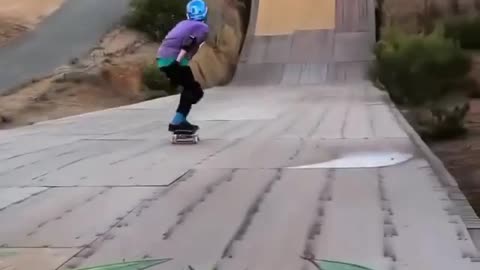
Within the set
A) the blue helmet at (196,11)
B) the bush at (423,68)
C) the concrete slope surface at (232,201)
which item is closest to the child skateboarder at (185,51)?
the blue helmet at (196,11)

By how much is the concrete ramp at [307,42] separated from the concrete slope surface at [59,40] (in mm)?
3650

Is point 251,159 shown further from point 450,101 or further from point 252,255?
point 450,101

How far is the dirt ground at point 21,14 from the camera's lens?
20.2 meters

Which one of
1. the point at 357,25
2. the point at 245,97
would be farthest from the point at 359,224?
the point at 357,25

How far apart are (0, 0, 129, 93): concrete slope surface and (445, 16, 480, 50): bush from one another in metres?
7.92

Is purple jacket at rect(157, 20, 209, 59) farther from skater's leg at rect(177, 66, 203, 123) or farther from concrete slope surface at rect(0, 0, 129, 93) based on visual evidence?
concrete slope surface at rect(0, 0, 129, 93)

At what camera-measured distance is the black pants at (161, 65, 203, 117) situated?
30.5 feet

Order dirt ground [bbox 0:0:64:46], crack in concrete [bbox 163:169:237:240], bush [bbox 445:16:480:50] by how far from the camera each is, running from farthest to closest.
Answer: bush [bbox 445:16:480:50] → dirt ground [bbox 0:0:64:46] → crack in concrete [bbox 163:169:237:240]

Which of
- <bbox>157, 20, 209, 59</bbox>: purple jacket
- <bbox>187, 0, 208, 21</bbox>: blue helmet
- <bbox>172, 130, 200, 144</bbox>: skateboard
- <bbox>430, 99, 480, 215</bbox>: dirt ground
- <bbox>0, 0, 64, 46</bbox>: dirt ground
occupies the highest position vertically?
<bbox>187, 0, 208, 21</bbox>: blue helmet

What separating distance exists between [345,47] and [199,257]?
66.1 feet

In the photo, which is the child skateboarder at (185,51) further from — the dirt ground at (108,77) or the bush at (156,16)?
the bush at (156,16)

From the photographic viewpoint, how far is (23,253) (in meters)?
4.55

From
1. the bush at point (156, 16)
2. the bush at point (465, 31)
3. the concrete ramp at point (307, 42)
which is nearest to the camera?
the bush at point (465, 31)

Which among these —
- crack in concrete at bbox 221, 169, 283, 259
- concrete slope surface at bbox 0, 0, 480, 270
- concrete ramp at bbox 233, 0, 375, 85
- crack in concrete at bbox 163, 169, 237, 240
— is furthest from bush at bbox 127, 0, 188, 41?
crack in concrete at bbox 221, 169, 283, 259
